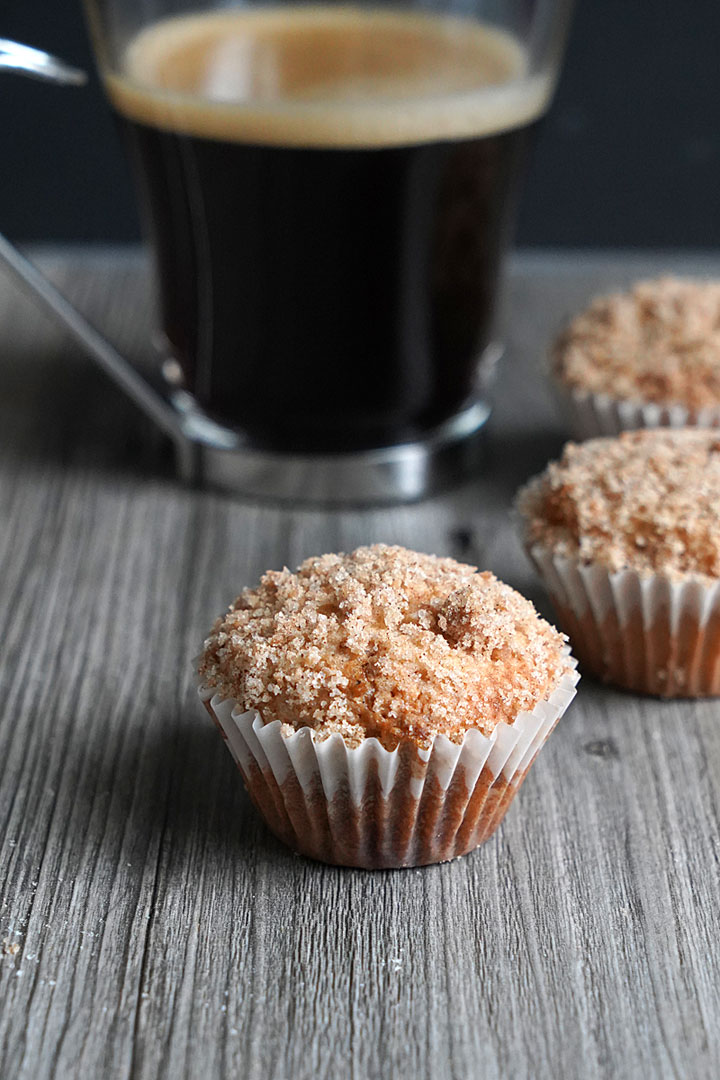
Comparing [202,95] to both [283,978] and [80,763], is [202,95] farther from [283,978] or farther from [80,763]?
[283,978]

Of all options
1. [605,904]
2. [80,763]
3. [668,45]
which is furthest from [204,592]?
[668,45]

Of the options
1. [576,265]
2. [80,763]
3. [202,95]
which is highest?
[202,95]

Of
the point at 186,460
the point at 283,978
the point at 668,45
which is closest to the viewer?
the point at 283,978

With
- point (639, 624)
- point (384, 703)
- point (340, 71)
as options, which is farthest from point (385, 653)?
point (340, 71)

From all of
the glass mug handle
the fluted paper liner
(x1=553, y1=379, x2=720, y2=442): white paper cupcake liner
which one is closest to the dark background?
the glass mug handle

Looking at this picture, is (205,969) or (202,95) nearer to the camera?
(205,969)

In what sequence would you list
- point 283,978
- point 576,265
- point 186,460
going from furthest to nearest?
point 576,265 < point 186,460 < point 283,978
